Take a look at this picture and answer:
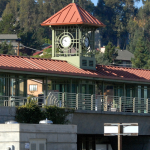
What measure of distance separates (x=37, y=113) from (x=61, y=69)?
18.9 ft

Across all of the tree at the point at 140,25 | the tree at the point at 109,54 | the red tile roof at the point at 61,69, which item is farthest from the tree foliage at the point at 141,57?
the red tile roof at the point at 61,69

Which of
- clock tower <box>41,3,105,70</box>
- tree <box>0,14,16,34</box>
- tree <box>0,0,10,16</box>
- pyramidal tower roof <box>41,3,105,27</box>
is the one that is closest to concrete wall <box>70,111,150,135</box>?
clock tower <box>41,3,105,70</box>

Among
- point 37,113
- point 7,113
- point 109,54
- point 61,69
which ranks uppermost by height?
point 109,54

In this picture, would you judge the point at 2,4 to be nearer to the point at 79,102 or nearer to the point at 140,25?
the point at 140,25

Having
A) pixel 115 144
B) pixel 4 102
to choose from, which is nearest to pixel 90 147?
pixel 115 144

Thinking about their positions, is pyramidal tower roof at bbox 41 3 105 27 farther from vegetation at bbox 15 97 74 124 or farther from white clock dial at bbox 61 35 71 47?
vegetation at bbox 15 97 74 124

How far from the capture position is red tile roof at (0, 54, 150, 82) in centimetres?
3047

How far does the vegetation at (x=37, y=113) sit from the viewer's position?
27500 mm

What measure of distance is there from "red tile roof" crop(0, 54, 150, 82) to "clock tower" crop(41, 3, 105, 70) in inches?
29.8

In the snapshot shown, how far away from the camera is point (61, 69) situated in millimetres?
33125

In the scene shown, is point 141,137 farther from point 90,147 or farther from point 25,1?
point 25,1

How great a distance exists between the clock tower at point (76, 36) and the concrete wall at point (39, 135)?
369 inches

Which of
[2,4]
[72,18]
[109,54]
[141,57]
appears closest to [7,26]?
[109,54]

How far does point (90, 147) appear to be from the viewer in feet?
123
